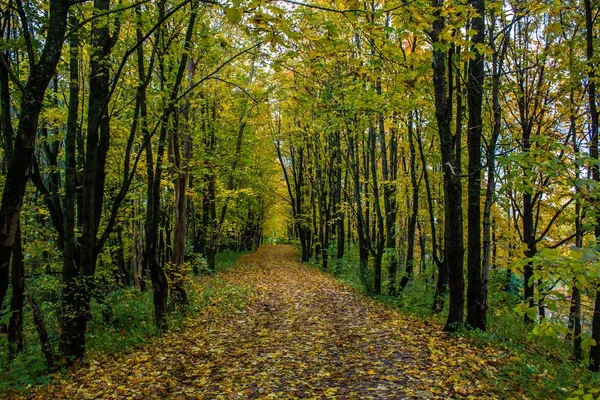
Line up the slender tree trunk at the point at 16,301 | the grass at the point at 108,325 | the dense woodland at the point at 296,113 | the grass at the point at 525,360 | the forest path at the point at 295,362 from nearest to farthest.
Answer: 1. the dense woodland at the point at 296,113
2. the grass at the point at 525,360
3. the forest path at the point at 295,362
4. the grass at the point at 108,325
5. the slender tree trunk at the point at 16,301

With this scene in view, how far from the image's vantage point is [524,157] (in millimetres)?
4219

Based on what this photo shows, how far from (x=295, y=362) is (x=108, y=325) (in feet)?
17.9

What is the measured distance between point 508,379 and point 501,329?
185 inches

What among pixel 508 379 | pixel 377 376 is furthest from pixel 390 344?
pixel 508 379

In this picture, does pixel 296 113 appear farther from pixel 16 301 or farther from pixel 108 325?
pixel 16 301

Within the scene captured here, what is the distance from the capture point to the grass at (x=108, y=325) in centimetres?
620

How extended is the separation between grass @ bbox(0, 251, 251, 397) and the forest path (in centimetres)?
51

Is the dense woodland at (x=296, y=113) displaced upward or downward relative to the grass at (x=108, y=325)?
upward

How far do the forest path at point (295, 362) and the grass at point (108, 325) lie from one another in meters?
0.51

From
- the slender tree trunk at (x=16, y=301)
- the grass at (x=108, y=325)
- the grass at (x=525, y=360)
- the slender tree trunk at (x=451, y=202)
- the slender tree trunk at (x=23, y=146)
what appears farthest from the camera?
the slender tree trunk at (x=451, y=202)

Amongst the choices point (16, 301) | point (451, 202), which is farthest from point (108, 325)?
point (451, 202)

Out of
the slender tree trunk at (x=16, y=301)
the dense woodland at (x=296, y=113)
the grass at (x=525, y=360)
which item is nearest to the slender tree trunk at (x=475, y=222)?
the dense woodland at (x=296, y=113)

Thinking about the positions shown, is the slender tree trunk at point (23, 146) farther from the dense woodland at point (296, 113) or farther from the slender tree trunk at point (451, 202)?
the slender tree trunk at point (451, 202)

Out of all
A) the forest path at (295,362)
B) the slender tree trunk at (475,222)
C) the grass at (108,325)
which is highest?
the slender tree trunk at (475,222)
